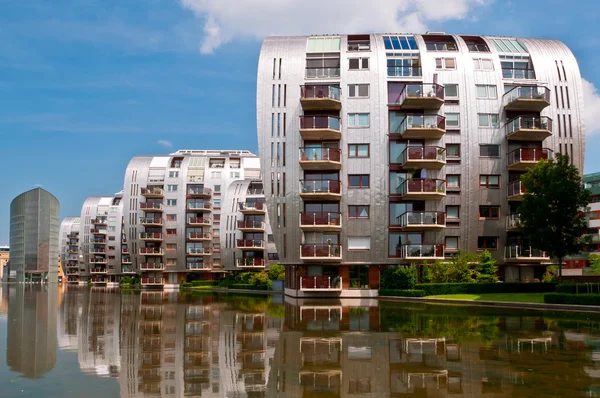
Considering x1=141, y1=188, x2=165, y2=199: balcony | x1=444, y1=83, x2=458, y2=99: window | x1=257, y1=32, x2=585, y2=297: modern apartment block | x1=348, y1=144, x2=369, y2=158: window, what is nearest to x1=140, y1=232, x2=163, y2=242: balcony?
x1=141, y1=188, x2=165, y2=199: balcony

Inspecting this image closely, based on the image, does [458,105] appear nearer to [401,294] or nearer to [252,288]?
[401,294]

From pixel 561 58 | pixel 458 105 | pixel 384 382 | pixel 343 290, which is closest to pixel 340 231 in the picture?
pixel 343 290

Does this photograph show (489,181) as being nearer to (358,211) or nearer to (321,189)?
(358,211)

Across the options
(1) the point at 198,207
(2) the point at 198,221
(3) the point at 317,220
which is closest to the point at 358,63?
(3) the point at 317,220

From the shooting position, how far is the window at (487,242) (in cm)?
5119

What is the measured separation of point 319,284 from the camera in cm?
5009

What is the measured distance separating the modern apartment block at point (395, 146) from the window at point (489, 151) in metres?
0.12

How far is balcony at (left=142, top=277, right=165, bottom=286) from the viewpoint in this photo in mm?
102750

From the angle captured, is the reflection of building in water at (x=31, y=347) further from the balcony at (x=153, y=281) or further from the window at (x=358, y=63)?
the balcony at (x=153, y=281)

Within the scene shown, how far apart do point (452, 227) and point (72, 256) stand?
490 ft

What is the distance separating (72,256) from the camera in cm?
17475

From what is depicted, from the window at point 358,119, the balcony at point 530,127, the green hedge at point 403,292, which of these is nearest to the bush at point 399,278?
the green hedge at point 403,292

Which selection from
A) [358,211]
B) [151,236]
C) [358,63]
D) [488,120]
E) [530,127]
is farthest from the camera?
[151,236]

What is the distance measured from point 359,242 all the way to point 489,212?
39.5 ft
